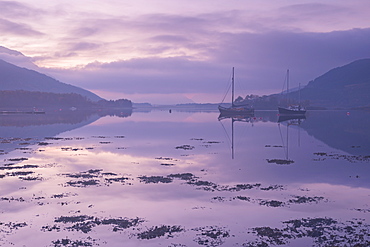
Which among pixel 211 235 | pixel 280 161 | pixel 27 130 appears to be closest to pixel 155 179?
pixel 211 235

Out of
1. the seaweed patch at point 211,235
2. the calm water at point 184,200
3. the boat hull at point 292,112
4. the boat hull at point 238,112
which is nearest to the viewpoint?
the seaweed patch at point 211,235

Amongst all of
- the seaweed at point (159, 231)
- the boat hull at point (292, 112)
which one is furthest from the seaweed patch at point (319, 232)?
the boat hull at point (292, 112)

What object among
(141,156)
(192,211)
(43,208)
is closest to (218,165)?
(141,156)

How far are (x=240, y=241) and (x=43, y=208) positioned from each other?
1083cm

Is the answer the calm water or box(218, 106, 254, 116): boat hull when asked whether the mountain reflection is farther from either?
box(218, 106, 254, 116): boat hull

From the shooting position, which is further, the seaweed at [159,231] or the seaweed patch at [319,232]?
the seaweed at [159,231]

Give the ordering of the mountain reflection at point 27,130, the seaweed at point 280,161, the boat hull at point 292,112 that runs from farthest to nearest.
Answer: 1. the boat hull at point 292,112
2. the mountain reflection at point 27,130
3. the seaweed at point 280,161

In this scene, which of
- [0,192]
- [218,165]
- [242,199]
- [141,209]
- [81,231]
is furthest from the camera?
[218,165]

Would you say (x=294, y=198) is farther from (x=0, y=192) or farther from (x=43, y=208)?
(x=0, y=192)

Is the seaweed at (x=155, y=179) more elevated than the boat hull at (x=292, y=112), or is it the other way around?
the boat hull at (x=292, y=112)

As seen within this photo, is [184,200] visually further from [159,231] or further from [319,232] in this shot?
[319,232]

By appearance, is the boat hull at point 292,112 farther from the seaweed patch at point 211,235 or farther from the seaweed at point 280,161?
the seaweed patch at point 211,235

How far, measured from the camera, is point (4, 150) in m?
→ 44.3

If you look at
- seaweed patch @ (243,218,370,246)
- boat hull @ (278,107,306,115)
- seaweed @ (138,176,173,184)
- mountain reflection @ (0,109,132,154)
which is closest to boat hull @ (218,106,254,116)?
boat hull @ (278,107,306,115)
